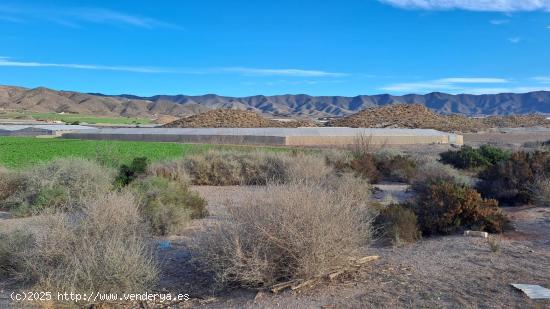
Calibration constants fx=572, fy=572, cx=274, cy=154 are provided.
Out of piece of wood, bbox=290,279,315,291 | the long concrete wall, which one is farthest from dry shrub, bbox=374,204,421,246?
the long concrete wall

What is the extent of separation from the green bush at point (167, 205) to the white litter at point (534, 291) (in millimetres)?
7168

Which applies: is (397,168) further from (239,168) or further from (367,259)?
(367,259)

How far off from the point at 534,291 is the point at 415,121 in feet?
277

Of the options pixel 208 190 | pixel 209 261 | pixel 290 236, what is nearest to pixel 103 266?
pixel 209 261

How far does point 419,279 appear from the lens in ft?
27.6

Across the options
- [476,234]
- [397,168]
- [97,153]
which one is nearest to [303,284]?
[476,234]

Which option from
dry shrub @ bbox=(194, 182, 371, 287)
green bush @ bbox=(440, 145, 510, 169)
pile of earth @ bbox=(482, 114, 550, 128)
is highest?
dry shrub @ bbox=(194, 182, 371, 287)

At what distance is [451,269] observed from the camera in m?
8.95

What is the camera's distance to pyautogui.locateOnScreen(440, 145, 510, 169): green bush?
83.7 ft

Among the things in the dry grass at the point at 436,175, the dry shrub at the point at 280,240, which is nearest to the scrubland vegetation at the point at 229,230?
the dry shrub at the point at 280,240

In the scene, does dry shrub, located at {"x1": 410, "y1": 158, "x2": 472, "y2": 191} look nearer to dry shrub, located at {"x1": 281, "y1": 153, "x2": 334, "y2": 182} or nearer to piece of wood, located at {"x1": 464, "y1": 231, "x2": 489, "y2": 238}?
dry shrub, located at {"x1": 281, "y1": 153, "x2": 334, "y2": 182}

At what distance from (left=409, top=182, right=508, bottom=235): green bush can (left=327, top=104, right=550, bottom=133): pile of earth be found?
232 ft

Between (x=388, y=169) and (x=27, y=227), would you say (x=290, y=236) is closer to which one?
(x=27, y=227)

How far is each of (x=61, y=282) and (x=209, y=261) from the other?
2.08m
